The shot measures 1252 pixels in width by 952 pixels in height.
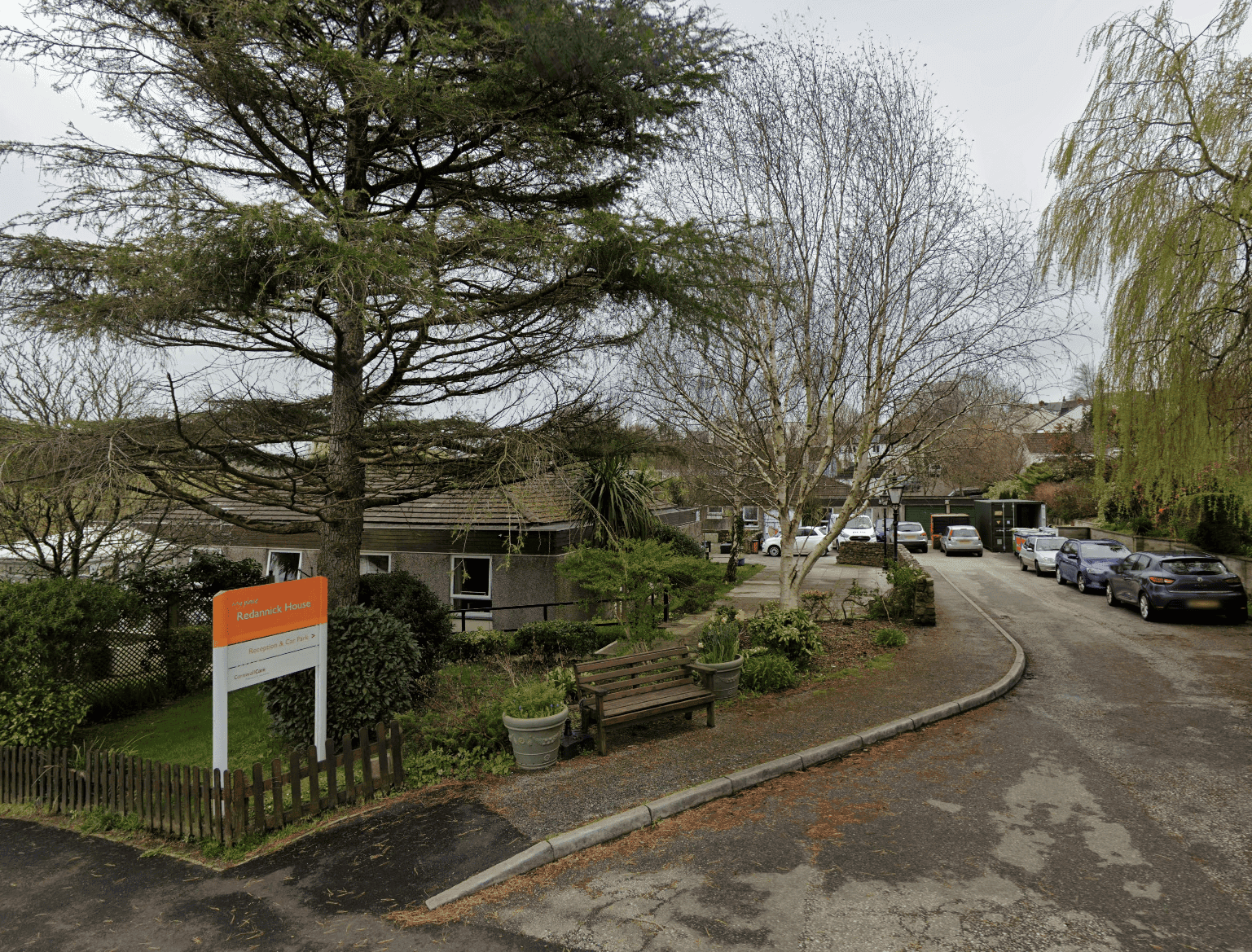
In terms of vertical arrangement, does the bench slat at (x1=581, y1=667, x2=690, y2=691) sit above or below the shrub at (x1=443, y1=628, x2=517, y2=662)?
above

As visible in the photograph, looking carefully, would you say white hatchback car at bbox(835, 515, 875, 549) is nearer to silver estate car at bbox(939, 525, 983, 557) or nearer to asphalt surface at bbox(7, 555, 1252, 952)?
silver estate car at bbox(939, 525, 983, 557)

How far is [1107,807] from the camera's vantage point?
5.55 m

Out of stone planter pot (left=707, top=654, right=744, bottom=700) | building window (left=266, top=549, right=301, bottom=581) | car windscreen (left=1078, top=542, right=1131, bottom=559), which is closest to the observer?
stone planter pot (left=707, top=654, right=744, bottom=700)

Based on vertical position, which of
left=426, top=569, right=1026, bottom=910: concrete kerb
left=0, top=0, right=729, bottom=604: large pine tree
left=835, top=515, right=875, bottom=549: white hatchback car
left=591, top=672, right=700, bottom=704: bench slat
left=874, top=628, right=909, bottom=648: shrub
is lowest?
left=426, top=569, right=1026, bottom=910: concrete kerb

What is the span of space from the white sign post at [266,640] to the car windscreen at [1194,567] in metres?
17.0

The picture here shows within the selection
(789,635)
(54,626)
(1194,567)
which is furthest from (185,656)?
(1194,567)

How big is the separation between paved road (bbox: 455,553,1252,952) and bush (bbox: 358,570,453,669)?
5.69 m

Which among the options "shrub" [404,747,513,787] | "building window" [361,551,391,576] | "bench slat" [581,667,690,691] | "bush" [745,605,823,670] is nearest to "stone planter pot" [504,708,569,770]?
"shrub" [404,747,513,787]

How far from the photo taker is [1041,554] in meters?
24.8

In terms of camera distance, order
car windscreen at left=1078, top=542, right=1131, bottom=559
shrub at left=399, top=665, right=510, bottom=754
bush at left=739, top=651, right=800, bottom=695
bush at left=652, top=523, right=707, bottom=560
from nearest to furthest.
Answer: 1. shrub at left=399, top=665, right=510, bottom=754
2. bush at left=739, top=651, right=800, bottom=695
3. bush at left=652, top=523, right=707, bottom=560
4. car windscreen at left=1078, top=542, right=1131, bottom=559

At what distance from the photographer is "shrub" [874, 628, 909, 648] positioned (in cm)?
1202

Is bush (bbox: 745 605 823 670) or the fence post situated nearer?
the fence post

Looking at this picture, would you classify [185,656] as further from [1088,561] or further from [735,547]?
[1088,561]

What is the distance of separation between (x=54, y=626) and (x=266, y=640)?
11.5 ft
